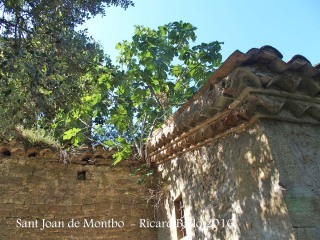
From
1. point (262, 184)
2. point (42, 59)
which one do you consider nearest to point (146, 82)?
point (42, 59)

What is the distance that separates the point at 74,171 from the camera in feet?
18.1

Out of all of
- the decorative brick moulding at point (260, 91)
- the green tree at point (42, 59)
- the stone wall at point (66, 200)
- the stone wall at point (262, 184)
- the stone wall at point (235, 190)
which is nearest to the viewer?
the stone wall at point (262, 184)

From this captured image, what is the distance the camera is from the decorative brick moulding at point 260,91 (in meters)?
2.95

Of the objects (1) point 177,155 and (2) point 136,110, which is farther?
(2) point 136,110

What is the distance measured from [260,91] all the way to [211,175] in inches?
53.5

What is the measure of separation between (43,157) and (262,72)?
412 centimetres

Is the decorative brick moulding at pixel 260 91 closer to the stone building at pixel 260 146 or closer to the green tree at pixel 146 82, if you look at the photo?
the stone building at pixel 260 146

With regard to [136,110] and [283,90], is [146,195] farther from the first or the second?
[283,90]

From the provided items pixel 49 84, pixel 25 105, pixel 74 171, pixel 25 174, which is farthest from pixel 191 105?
pixel 25 174

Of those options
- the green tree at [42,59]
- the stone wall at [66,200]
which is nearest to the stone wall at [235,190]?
the stone wall at [66,200]

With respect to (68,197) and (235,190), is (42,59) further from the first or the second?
(235,190)

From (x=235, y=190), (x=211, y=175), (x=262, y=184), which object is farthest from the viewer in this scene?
(x=211, y=175)

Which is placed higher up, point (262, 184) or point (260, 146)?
point (260, 146)

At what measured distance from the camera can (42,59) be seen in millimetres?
4195
